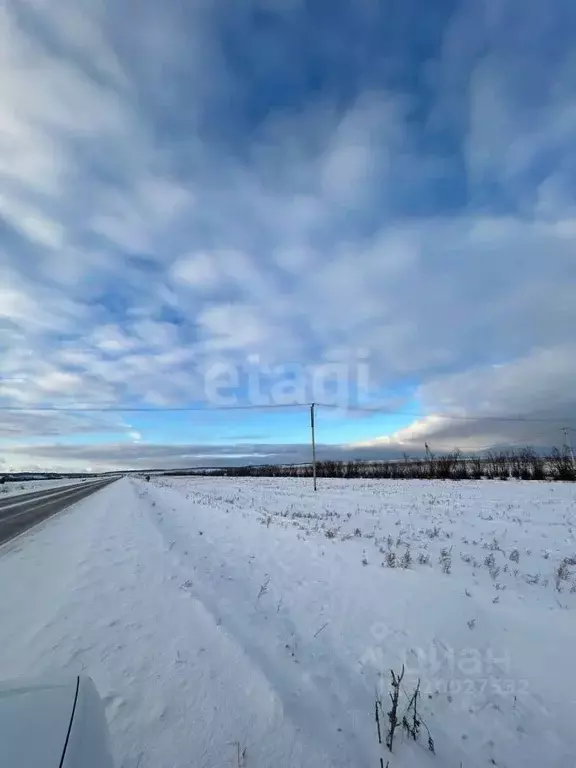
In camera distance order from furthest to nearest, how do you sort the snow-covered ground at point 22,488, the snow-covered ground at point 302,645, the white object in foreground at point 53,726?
the snow-covered ground at point 22,488, the snow-covered ground at point 302,645, the white object in foreground at point 53,726

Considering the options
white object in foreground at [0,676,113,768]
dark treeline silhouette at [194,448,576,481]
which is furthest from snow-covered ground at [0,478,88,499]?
dark treeline silhouette at [194,448,576,481]

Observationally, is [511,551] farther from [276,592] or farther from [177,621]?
[177,621]

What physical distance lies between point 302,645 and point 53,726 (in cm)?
368

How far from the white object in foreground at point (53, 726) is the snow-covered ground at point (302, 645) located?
44.5 inches

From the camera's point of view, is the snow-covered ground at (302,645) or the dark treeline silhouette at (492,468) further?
the dark treeline silhouette at (492,468)

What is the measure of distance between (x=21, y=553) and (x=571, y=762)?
11.1m

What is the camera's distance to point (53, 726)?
2.10 meters

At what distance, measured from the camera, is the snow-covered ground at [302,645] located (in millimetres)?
3447

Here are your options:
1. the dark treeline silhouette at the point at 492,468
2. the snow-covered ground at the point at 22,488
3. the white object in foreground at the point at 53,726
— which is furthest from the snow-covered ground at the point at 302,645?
the dark treeline silhouette at the point at 492,468

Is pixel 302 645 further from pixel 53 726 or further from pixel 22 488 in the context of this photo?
pixel 22 488

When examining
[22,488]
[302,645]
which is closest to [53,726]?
[302,645]

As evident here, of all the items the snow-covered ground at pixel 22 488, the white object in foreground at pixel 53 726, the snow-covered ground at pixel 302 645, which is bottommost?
the snow-covered ground at pixel 302 645

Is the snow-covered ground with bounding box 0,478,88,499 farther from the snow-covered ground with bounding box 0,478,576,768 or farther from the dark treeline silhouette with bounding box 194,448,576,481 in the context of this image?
the dark treeline silhouette with bounding box 194,448,576,481

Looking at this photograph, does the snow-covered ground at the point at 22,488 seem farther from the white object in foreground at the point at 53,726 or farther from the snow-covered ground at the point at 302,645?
the white object in foreground at the point at 53,726
